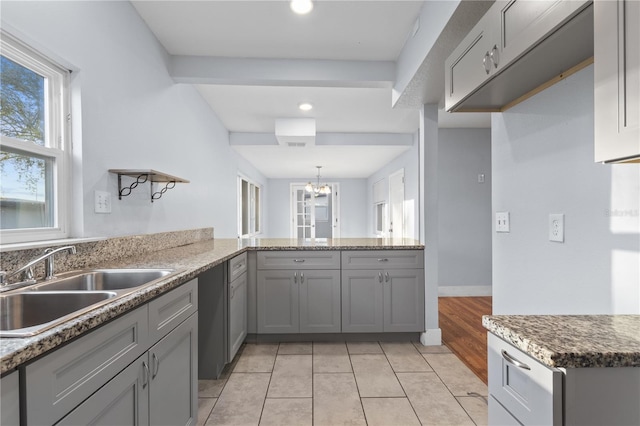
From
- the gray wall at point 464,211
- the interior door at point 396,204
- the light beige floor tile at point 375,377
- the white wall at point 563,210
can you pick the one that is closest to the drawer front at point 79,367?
the light beige floor tile at point 375,377

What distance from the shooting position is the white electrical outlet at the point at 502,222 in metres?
1.82

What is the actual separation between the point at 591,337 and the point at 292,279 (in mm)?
2361

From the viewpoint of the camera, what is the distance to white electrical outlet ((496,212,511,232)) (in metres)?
1.82

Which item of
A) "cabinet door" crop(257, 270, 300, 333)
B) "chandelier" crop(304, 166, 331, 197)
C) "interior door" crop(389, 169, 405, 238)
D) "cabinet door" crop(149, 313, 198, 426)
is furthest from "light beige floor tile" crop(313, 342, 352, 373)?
"chandelier" crop(304, 166, 331, 197)

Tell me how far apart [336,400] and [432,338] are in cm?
128

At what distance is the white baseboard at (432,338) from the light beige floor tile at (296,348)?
39.5 inches

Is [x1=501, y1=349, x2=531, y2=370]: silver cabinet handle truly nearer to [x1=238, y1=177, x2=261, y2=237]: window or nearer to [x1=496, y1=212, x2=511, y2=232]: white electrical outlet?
[x1=496, y1=212, x2=511, y2=232]: white electrical outlet

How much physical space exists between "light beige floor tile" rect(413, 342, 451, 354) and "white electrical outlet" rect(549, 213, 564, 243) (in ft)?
5.45

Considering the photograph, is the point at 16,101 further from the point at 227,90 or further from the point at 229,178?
the point at 229,178

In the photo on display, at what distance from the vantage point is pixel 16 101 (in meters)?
1.44

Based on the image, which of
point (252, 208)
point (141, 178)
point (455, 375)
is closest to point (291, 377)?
point (455, 375)

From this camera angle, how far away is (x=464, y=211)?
4.64 meters

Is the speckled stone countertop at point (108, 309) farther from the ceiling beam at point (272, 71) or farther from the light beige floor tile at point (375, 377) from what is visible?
the ceiling beam at point (272, 71)

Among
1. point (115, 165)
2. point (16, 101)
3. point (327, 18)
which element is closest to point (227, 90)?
point (327, 18)
